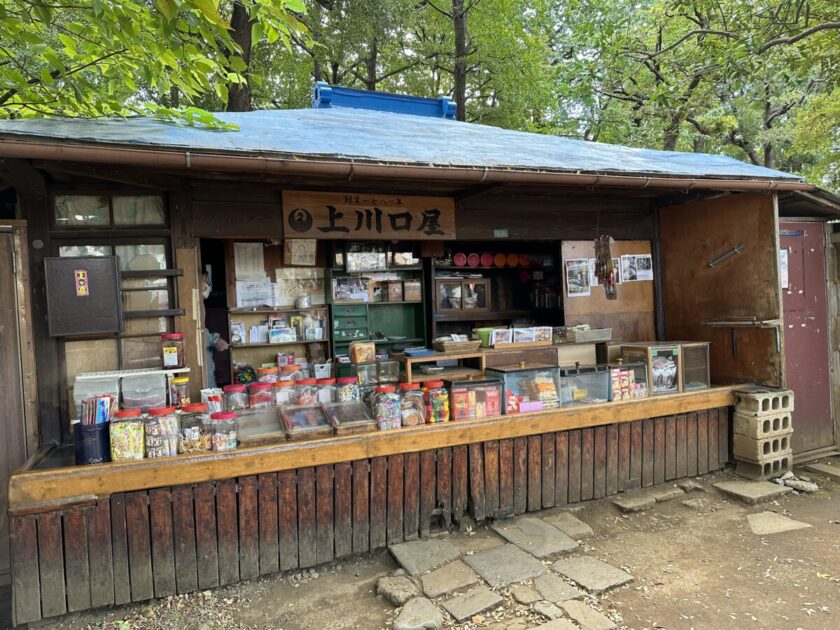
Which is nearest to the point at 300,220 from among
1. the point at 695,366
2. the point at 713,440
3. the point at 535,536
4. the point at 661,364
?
the point at 535,536

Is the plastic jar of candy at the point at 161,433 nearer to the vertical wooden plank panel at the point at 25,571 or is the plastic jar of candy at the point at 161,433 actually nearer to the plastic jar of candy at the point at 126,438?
the plastic jar of candy at the point at 126,438

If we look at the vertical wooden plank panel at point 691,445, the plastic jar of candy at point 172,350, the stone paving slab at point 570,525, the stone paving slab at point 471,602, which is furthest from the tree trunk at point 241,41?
the stone paving slab at point 471,602

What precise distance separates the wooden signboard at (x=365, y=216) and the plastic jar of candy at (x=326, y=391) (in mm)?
1392

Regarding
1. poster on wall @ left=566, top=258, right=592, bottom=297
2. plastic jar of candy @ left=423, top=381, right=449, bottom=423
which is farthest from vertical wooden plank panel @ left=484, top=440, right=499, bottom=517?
poster on wall @ left=566, top=258, right=592, bottom=297

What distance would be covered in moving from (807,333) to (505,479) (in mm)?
4101

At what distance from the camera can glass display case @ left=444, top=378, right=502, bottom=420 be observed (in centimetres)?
428

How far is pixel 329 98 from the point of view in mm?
6996

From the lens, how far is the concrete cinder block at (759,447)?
5016 mm

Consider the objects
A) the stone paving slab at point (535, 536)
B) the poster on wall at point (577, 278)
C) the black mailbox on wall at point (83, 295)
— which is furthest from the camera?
the poster on wall at point (577, 278)

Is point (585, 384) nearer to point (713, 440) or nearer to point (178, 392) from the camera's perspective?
point (713, 440)

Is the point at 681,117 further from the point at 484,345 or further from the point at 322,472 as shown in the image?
the point at 322,472

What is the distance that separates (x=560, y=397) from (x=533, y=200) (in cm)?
227

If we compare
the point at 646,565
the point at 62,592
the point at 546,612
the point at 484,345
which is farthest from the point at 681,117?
the point at 62,592

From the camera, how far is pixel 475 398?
4.34m
